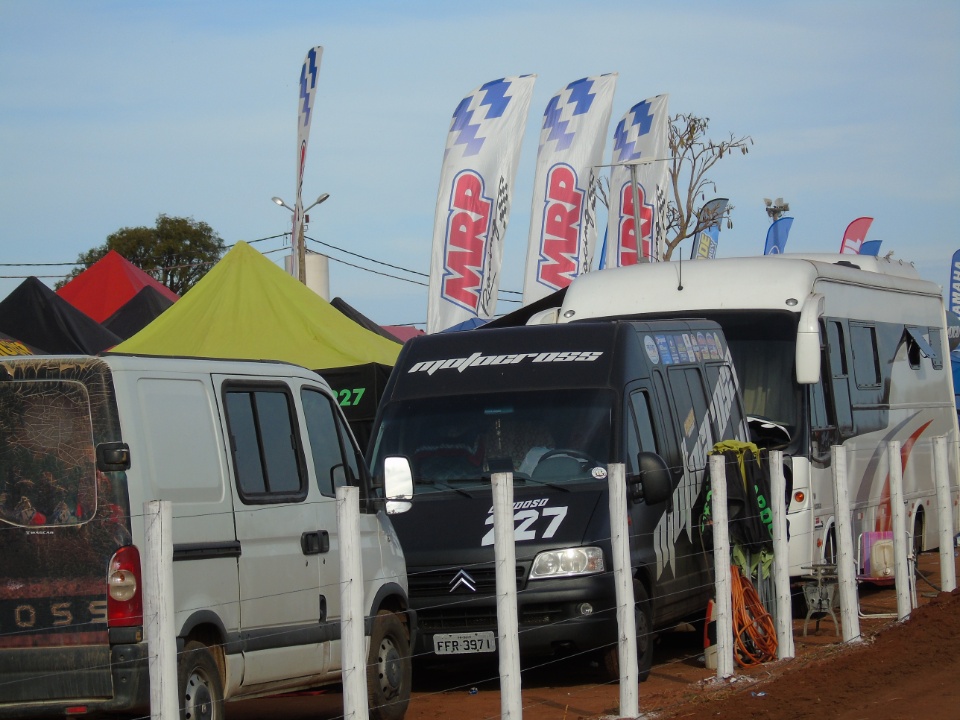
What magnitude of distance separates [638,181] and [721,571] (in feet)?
73.4

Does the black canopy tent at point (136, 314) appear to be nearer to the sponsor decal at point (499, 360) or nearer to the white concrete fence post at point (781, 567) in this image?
the sponsor decal at point (499, 360)

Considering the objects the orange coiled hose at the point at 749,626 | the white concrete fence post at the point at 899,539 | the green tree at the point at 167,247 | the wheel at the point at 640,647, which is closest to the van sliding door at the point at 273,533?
the wheel at the point at 640,647

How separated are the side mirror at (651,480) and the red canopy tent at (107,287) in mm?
21883

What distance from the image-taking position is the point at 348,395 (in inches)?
684

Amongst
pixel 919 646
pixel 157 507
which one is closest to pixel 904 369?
pixel 919 646

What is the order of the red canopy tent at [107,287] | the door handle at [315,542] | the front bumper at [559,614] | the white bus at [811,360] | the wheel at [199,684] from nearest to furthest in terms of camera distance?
1. the wheel at [199,684]
2. the door handle at [315,542]
3. the front bumper at [559,614]
4. the white bus at [811,360]
5. the red canopy tent at [107,287]

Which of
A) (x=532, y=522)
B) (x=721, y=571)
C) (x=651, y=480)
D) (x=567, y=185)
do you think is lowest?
(x=721, y=571)

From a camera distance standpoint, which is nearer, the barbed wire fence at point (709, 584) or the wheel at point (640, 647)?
the barbed wire fence at point (709, 584)

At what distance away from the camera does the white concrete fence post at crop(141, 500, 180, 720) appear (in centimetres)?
566

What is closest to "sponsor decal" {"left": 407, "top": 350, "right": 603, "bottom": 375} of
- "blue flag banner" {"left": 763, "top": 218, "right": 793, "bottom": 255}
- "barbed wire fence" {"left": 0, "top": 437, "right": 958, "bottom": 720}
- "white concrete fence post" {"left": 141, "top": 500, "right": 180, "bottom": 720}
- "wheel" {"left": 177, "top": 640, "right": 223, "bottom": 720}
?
"barbed wire fence" {"left": 0, "top": 437, "right": 958, "bottom": 720}

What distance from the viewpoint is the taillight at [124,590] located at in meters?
6.47

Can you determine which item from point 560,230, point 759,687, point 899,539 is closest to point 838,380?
point 899,539

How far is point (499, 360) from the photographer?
1112 centimetres

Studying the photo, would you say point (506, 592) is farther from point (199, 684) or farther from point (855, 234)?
point (855, 234)
